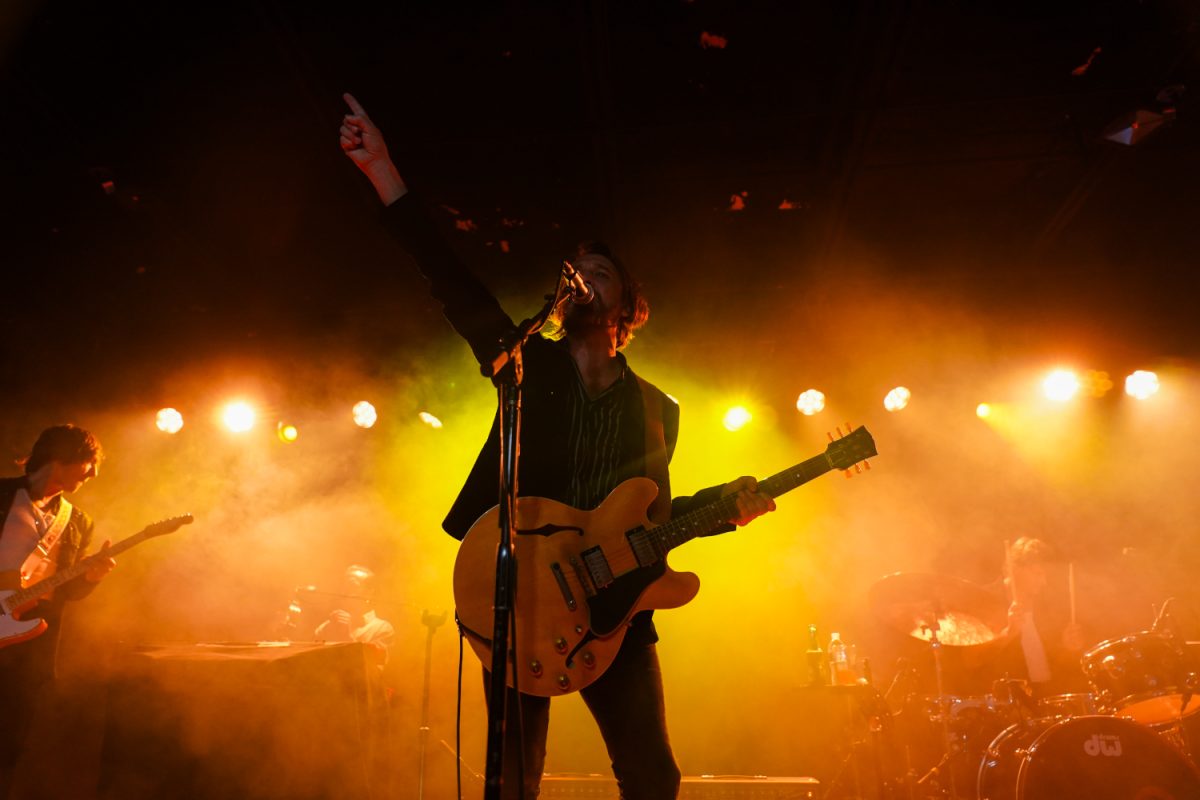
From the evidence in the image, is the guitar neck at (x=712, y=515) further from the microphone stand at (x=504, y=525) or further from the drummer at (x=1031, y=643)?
the drummer at (x=1031, y=643)

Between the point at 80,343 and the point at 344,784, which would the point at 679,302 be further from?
the point at 80,343

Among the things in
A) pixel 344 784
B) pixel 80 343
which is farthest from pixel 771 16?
pixel 80 343

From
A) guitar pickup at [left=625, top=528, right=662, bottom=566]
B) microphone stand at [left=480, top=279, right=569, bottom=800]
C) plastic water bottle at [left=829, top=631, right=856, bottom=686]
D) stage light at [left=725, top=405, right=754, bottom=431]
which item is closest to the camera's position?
microphone stand at [left=480, top=279, right=569, bottom=800]

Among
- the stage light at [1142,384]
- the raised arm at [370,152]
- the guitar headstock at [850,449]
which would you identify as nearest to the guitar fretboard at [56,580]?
the raised arm at [370,152]

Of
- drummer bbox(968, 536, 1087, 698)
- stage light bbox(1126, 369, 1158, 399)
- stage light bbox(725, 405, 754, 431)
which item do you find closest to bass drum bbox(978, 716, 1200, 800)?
drummer bbox(968, 536, 1087, 698)

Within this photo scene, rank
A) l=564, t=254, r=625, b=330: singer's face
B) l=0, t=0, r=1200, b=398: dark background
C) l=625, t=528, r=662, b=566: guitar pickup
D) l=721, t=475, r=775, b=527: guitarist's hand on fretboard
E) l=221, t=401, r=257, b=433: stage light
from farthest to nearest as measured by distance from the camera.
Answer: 1. l=221, t=401, r=257, b=433: stage light
2. l=0, t=0, r=1200, b=398: dark background
3. l=564, t=254, r=625, b=330: singer's face
4. l=721, t=475, r=775, b=527: guitarist's hand on fretboard
5. l=625, t=528, r=662, b=566: guitar pickup

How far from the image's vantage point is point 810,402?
797 centimetres

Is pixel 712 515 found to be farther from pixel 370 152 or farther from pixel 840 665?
pixel 840 665

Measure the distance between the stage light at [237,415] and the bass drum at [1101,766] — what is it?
745 cm

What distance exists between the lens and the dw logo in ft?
15.0

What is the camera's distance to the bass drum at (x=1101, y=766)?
450cm

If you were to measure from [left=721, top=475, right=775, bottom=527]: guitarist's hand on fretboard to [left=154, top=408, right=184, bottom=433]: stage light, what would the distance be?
22.8 feet

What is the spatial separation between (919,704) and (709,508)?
4.54m

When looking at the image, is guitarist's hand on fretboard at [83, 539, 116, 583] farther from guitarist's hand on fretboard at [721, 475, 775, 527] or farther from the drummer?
the drummer
